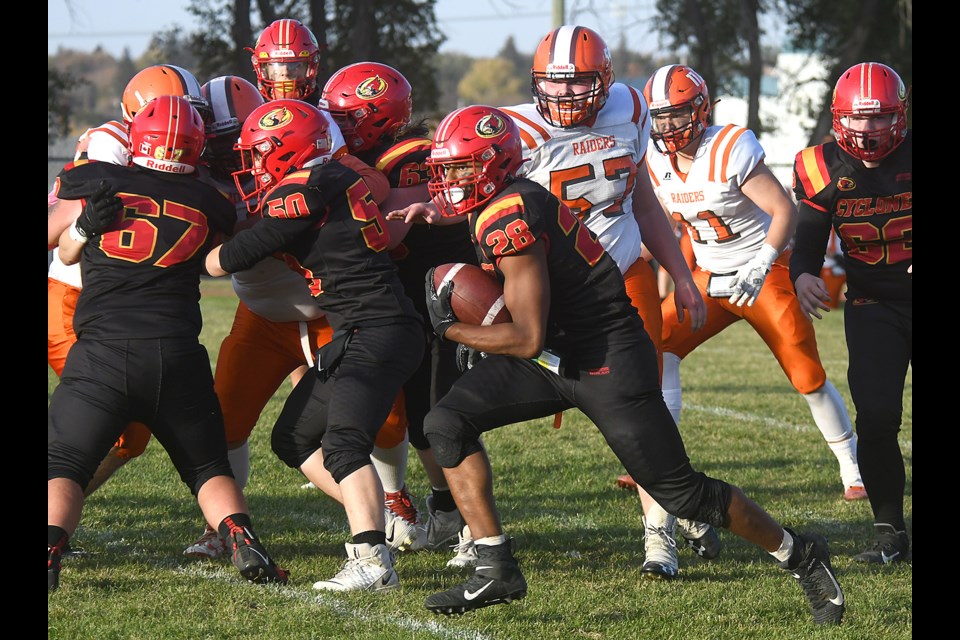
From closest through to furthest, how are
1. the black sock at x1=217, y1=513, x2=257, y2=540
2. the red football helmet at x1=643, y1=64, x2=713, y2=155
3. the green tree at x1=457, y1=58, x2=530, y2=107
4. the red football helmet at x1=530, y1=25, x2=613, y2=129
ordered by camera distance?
the black sock at x1=217, y1=513, x2=257, y2=540
the red football helmet at x1=530, y1=25, x2=613, y2=129
the red football helmet at x1=643, y1=64, x2=713, y2=155
the green tree at x1=457, y1=58, x2=530, y2=107

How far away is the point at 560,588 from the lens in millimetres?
4270

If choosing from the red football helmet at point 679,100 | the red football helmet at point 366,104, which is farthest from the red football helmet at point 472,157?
the red football helmet at point 679,100

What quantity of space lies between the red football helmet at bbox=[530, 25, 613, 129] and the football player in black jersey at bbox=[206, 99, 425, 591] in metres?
0.87

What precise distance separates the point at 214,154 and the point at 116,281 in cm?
78

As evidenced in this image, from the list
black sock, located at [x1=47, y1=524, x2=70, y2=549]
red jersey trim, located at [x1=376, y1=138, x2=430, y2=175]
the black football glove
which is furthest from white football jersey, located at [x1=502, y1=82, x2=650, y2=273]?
black sock, located at [x1=47, y1=524, x2=70, y2=549]

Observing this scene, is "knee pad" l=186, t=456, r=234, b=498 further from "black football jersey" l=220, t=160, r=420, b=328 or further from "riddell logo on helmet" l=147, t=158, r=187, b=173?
"riddell logo on helmet" l=147, t=158, r=187, b=173

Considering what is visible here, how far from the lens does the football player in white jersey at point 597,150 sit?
4.58 m

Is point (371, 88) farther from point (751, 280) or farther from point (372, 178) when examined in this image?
point (751, 280)

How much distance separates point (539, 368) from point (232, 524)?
46.8 inches

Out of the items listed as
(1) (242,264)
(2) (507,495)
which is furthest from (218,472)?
(2) (507,495)

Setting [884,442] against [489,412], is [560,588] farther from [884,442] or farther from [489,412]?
[884,442]

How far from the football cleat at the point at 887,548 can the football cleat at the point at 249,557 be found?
235cm

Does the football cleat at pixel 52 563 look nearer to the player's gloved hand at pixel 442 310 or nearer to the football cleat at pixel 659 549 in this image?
the player's gloved hand at pixel 442 310

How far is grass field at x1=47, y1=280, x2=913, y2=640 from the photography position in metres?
3.82
